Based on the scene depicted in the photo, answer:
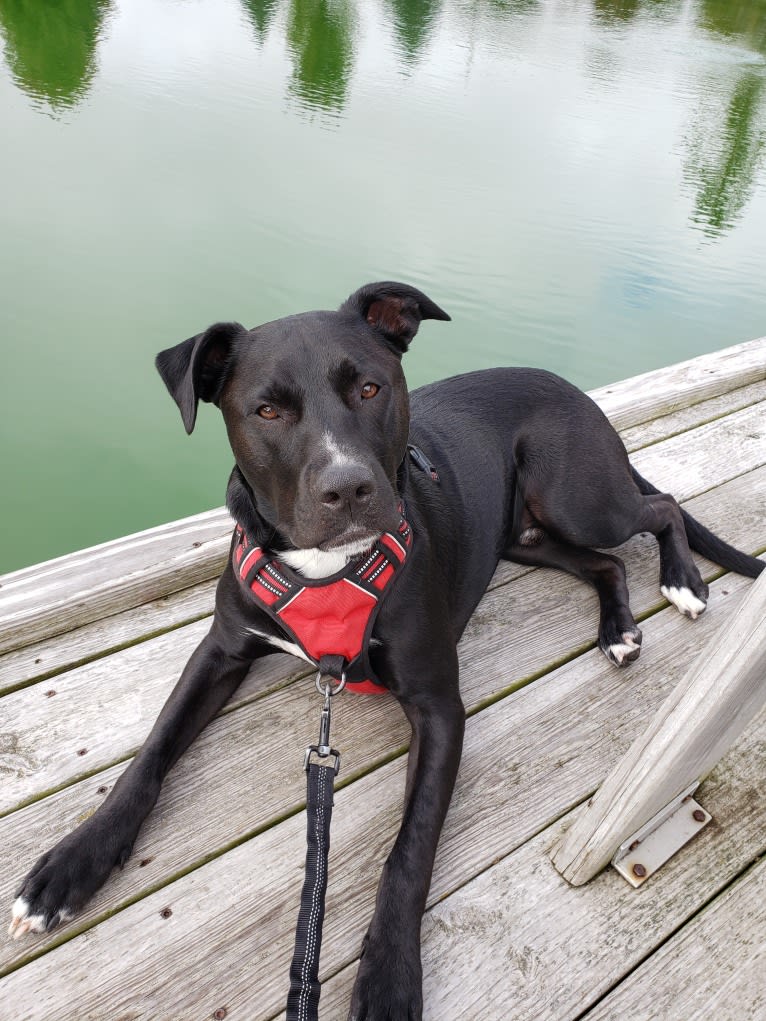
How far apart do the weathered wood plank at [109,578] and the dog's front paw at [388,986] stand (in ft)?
4.64

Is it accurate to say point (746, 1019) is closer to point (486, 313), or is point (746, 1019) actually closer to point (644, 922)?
point (644, 922)

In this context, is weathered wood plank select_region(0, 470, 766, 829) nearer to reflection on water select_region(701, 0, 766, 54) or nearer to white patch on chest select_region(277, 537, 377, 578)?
white patch on chest select_region(277, 537, 377, 578)

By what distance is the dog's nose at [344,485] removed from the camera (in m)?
1.70

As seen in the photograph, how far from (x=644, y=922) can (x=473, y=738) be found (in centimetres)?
62

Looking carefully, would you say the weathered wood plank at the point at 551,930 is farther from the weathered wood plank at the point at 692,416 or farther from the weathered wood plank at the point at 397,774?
the weathered wood plank at the point at 692,416

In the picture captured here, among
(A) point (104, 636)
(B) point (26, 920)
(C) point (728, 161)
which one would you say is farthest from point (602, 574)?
(C) point (728, 161)

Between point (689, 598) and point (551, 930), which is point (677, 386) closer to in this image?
point (689, 598)

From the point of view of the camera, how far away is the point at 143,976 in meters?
1.60

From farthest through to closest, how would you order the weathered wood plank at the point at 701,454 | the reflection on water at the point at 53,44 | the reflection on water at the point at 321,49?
the reflection on water at the point at 321,49
the reflection on water at the point at 53,44
the weathered wood plank at the point at 701,454

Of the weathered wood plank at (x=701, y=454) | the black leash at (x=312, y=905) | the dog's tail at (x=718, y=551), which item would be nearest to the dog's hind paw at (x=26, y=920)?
the black leash at (x=312, y=905)

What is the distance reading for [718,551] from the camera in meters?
2.80

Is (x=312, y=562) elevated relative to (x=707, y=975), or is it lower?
elevated

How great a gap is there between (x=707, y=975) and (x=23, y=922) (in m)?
1.47

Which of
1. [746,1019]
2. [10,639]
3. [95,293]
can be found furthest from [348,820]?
[95,293]
